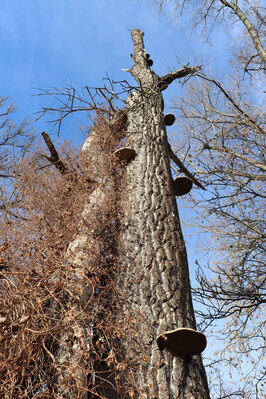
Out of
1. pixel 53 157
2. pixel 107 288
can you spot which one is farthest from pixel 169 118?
pixel 107 288

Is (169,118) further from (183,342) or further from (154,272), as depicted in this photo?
(183,342)

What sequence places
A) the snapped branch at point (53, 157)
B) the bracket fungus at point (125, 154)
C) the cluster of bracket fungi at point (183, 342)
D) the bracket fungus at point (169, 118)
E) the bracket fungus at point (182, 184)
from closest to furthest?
the cluster of bracket fungi at point (183, 342), the bracket fungus at point (125, 154), the bracket fungus at point (182, 184), the snapped branch at point (53, 157), the bracket fungus at point (169, 118)

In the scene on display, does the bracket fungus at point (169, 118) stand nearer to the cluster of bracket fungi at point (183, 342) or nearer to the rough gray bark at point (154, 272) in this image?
the rough gray bark at point (154, 272)

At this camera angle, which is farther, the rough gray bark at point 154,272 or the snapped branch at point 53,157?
the snapped branch at point 53,157

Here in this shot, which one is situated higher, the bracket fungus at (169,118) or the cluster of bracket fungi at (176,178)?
the bracket fungus at (169,118)

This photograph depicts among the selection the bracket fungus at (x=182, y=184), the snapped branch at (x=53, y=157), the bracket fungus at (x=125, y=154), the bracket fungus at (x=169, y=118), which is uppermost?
the bracket fungus at (x=169, y=118)

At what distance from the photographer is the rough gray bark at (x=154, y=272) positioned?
101 inches

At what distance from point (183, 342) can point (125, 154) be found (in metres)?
2.91

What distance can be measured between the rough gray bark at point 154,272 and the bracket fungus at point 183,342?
0.22ft

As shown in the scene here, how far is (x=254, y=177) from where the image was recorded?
7617 millimetres

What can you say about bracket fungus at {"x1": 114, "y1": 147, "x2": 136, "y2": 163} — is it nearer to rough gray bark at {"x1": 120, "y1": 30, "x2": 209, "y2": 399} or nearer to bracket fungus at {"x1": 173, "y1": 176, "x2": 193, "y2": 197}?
rough gray bark at {"x1": 120, "y1": 30, "x2": 209, "y2": 399}

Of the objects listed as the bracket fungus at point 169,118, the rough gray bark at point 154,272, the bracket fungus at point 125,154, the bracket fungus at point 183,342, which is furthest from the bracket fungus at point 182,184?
the bracket fungus at point 183,342

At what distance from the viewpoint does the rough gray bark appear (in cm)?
256

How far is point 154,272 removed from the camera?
10.6 feet
